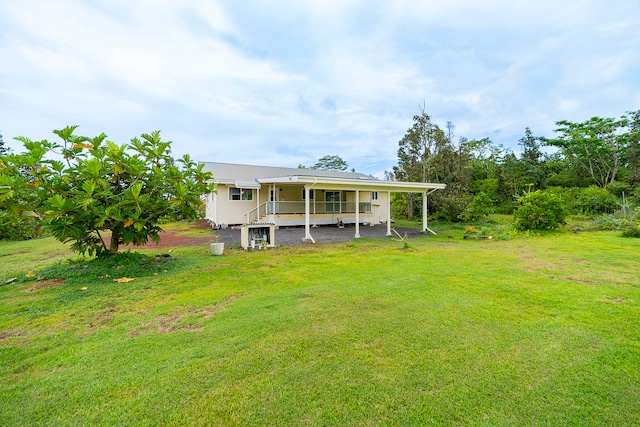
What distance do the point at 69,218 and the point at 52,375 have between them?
13.3 feet

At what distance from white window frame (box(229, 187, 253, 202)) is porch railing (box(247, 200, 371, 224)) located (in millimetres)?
1001

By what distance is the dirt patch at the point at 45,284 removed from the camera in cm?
505

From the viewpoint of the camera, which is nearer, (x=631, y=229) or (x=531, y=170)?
(x=631, y=229)

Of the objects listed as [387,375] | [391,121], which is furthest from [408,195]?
[387,375]

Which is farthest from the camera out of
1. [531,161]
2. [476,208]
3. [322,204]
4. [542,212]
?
[531,161]

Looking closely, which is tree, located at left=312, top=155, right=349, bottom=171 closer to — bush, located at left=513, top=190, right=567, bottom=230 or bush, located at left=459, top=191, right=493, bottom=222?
bush, located at left=459, top=191, right=493, bottom=222

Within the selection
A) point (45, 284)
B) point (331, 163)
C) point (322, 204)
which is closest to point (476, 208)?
point (322, 204)

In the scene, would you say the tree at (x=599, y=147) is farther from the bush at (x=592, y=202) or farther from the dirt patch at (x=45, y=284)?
the dirt patch at (x=45, y=284)

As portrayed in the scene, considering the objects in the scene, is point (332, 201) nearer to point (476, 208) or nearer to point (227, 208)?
point (227, 208)

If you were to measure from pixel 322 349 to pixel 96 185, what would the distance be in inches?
215

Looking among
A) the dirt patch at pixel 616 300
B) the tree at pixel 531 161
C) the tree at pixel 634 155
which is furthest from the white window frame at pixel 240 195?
the tree at pixel 634 155

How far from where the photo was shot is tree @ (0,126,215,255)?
5.07 meters

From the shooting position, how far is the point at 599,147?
23594 mm

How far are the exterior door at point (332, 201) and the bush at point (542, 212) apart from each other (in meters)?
9.48
